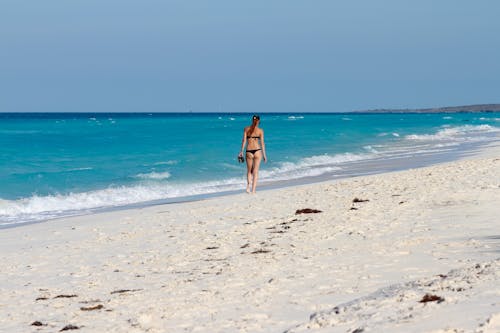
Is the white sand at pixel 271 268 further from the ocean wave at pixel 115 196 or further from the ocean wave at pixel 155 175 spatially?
the ocean wave at pixel 155 175

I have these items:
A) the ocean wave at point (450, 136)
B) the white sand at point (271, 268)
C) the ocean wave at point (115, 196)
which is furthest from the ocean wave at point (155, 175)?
the ocean wave at point (450, 136)

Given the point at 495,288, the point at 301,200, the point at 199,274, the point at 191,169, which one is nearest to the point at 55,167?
the point at 191,169

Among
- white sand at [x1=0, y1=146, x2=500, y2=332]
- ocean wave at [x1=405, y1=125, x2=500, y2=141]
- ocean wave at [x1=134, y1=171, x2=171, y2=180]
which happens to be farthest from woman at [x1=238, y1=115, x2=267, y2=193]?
ocean wave at [x1=405, y1=125, x2=500, y2=141]

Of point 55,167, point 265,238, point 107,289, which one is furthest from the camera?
point 55,167

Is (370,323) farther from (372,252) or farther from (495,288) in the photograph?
(372,252)

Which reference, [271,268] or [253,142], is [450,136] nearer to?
[253,142]

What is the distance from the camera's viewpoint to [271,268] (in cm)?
827

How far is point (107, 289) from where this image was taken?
7969mm

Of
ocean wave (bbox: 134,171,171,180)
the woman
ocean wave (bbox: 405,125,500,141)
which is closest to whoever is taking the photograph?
the woman

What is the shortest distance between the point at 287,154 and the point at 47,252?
1143 inches

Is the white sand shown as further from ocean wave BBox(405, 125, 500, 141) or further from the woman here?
ocean wave BBox(405, 125, 500, 141)

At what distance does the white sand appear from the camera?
597cm

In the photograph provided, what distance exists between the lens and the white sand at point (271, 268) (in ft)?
19.6

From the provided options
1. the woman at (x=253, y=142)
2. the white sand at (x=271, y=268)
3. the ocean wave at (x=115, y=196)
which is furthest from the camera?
the ocean wave at (x=115, y=196)
